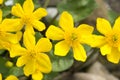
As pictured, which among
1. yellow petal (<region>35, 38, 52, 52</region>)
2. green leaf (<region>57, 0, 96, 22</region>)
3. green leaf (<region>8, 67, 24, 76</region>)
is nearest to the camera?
yellow petal (<region>35, 38, 52, 52</region>)

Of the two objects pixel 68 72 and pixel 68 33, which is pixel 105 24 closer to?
pixel 68 33

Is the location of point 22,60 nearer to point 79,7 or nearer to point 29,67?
point 29,67

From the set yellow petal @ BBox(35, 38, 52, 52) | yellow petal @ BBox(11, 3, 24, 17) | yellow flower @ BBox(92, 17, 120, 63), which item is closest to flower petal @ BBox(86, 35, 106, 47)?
yellow flower @ BBox(92, 17, 120, 63)

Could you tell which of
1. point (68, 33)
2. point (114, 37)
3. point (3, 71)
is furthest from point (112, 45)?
point (3, 71)

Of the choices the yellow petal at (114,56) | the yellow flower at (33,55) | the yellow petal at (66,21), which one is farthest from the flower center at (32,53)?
the yellow petal at (114,56)

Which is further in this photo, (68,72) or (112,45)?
(68,72)

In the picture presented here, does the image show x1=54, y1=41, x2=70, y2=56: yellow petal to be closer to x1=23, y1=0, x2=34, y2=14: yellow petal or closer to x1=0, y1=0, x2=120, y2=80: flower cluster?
x1=0, y1=0, x2=120, y2=80: flower cluster

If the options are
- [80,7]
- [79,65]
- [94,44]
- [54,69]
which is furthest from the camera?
[79,65]
